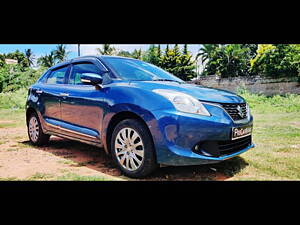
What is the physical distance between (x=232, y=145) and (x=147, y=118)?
1096 mm

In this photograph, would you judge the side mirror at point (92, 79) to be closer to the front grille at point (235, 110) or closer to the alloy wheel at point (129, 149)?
the alloy wheel at point (129, 149)

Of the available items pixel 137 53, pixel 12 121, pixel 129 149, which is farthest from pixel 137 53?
pixel 129 149

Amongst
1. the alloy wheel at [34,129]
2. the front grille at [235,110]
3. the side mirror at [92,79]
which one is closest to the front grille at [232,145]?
the front grille at [235,110]

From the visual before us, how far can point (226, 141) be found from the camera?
8.79 feet

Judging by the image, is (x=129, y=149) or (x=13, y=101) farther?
(x=13, y=101)

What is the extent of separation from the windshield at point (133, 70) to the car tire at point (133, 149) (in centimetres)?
79

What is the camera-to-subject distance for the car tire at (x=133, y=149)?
2613 millimetres

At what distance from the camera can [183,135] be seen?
2.48 metres

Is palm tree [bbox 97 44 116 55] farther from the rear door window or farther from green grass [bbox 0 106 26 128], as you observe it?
the rear door window

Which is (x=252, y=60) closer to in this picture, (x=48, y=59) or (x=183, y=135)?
(x=183, y=135)

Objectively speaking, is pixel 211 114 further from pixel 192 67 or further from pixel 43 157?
pixel 192 67
